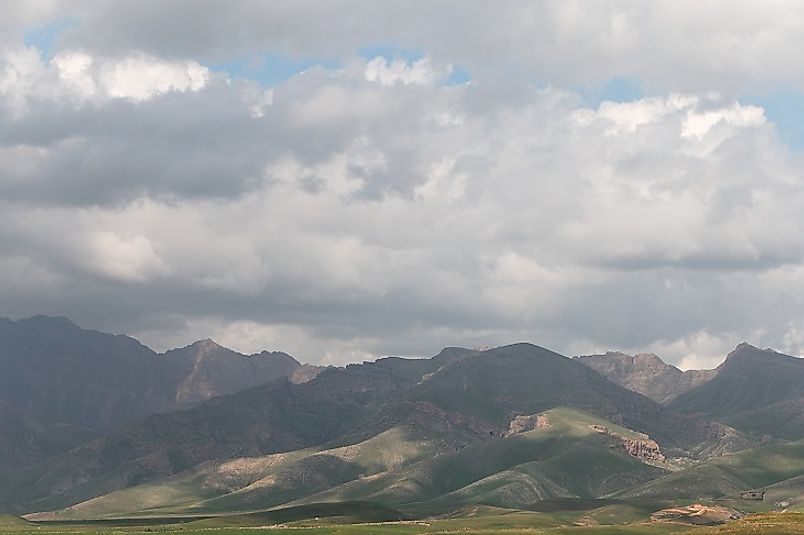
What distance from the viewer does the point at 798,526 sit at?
196 metres

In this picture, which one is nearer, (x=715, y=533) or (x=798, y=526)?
(x=715, y=533)

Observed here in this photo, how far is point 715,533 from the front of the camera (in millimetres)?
183375

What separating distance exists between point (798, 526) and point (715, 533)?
21.3m
